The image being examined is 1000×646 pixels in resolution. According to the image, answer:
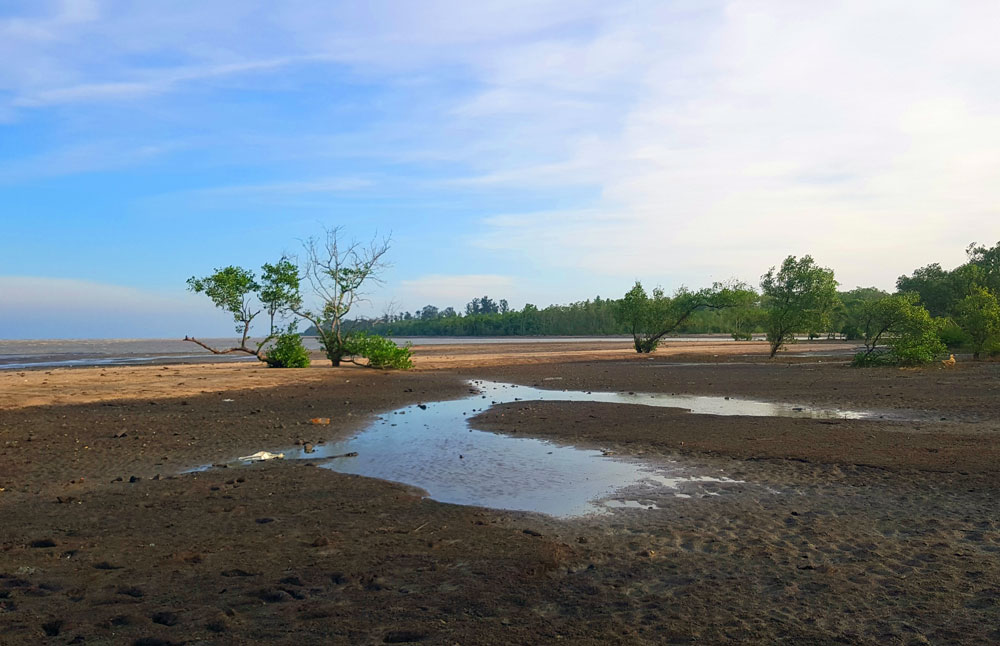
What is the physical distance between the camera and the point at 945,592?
578cm

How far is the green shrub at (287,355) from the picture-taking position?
36.7 m

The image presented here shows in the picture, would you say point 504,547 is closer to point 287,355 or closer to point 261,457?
point 261,457

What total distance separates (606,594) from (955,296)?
5969cm

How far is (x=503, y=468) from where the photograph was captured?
11.9 m

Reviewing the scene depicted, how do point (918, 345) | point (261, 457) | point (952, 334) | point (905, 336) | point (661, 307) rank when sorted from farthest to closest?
1. point (661, 307)
2. point (952, 334)
3. point (905, 336)
4. point (918, 345)
5. point (261, 457)

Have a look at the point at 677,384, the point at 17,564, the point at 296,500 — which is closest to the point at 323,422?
the point at 296,500

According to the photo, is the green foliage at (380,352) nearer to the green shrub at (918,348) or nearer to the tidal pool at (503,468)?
the tidal pool at (503,468)

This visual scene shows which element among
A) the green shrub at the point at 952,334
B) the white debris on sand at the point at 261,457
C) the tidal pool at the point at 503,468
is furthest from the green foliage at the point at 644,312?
the white debris on sand at the point at 261,457

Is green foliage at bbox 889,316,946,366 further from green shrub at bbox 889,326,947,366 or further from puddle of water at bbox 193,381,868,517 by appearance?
puddle of water at bbox 193,381,868,517

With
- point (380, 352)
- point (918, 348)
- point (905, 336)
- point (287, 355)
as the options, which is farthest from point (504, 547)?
point (905, 336)

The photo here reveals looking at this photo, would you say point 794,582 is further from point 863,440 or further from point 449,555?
point 863,440

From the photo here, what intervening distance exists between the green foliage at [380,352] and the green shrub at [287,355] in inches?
102

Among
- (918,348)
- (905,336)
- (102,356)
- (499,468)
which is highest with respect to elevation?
(905,336)

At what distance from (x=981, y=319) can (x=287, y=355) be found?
3715 centimetres
